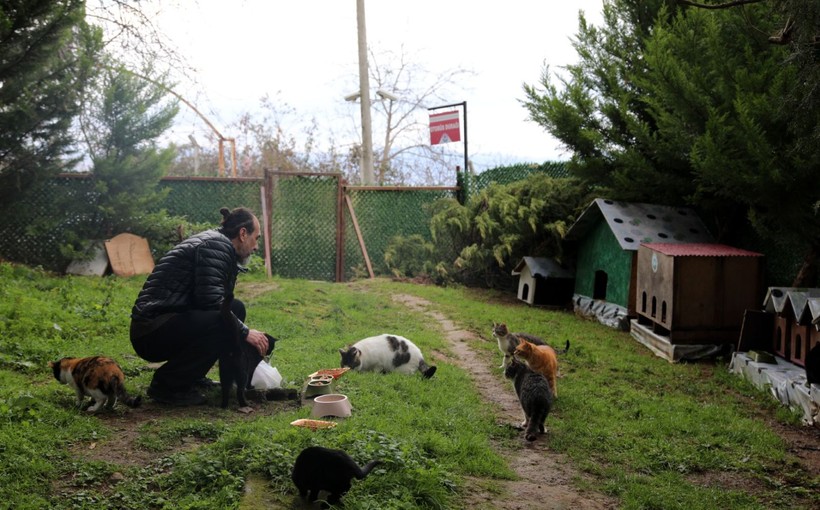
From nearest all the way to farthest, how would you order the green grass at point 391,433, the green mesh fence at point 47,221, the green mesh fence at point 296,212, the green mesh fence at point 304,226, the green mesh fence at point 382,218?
the green grass at point 391,433, the green mesh fence at point 47,221, the green mesh fence at point 296,212, the green mesh fence at point 304,226, the green mesh fence at point 382,218

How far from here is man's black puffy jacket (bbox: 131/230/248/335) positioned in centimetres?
483

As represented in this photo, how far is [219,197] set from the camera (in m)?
13.8

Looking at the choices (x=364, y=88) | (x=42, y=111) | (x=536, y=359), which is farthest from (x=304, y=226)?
(x=536, y=359)

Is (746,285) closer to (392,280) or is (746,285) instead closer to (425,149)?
(392,280)

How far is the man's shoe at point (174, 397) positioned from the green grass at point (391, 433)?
11cm

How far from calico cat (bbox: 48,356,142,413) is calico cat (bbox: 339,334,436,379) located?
217cm

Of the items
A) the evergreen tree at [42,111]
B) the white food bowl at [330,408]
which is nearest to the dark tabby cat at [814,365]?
the white food bowl at [330,408]

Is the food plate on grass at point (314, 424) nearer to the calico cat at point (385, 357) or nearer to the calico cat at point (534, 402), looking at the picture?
the calico cat at point (534, 402)

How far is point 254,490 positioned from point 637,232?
7.29m

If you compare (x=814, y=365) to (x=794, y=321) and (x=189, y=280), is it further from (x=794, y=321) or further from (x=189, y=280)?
(x=189, y=280)

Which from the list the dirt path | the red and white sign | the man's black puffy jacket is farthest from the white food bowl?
the red and white sign

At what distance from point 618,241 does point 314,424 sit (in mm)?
6101

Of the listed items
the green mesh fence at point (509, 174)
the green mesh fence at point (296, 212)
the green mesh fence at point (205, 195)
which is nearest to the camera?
the green mesh fence at point (296, 212)

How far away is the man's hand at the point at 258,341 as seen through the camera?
195 inches
